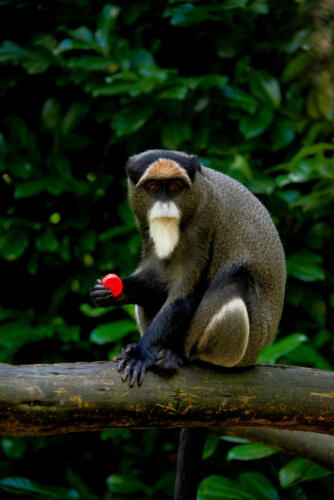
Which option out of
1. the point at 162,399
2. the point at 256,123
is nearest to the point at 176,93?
the point at 256,123

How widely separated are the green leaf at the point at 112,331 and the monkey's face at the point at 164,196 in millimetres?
1232

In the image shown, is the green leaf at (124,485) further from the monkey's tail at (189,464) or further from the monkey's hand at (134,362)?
the monkey's hand at (134,362)

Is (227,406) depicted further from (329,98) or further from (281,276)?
(329,98)

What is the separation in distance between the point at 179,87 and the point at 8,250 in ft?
5.85

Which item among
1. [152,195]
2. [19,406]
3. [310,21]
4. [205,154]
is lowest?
[205,154]

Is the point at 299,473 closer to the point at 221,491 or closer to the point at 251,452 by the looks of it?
the point at 251,452

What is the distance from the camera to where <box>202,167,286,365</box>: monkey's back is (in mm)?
3514

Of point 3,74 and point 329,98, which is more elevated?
point 329,98

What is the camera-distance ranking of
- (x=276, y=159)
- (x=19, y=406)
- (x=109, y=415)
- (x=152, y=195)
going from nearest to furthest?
1. (x=19, y=406)
2. (x=109, y=415)
3. (x=152, y=195)
4. (x=276, y=159)

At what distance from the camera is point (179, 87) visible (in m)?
4.75

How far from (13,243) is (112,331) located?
3.60 feet

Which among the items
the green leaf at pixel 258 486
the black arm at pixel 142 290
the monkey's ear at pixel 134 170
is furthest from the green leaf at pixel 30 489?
the monkey's ear at pixel 134 170

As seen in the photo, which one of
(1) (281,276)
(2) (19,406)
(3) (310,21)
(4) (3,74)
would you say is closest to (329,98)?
(3) (310,21)

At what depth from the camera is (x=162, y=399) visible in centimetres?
300
